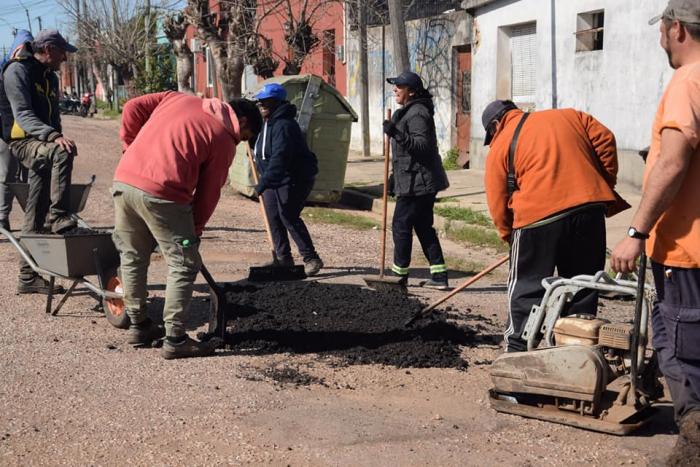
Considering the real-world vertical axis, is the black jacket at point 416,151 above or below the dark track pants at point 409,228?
above

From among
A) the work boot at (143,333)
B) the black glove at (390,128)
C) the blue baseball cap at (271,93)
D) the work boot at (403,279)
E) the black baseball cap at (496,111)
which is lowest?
the work boot at (403,279)

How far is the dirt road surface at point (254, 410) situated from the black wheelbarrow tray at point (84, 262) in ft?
0.60

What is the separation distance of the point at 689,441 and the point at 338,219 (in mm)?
9168

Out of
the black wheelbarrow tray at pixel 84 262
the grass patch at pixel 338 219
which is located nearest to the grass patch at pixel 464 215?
the grass patch at pixel 338 219

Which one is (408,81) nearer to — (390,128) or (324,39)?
(390,128)

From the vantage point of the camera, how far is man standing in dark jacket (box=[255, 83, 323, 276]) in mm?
8477

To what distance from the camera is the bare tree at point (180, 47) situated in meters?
25.9

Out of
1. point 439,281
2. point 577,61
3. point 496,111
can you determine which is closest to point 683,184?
point 496,111

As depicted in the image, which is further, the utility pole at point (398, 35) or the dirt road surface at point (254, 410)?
the utility pole at point (398, 35)

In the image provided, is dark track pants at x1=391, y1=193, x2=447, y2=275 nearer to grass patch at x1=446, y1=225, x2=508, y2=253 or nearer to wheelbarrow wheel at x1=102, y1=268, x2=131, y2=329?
grass patch at x1=446, y1=225, x2=508, y2=253

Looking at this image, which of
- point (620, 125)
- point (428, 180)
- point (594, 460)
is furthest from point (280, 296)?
point (620, 125)

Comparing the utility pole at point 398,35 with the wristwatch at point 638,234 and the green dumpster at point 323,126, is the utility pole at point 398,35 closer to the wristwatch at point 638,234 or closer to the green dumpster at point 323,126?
the green dumpster at point 323,126

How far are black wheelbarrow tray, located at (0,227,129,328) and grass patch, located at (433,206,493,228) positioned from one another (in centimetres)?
601

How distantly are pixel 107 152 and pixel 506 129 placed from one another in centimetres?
1785
